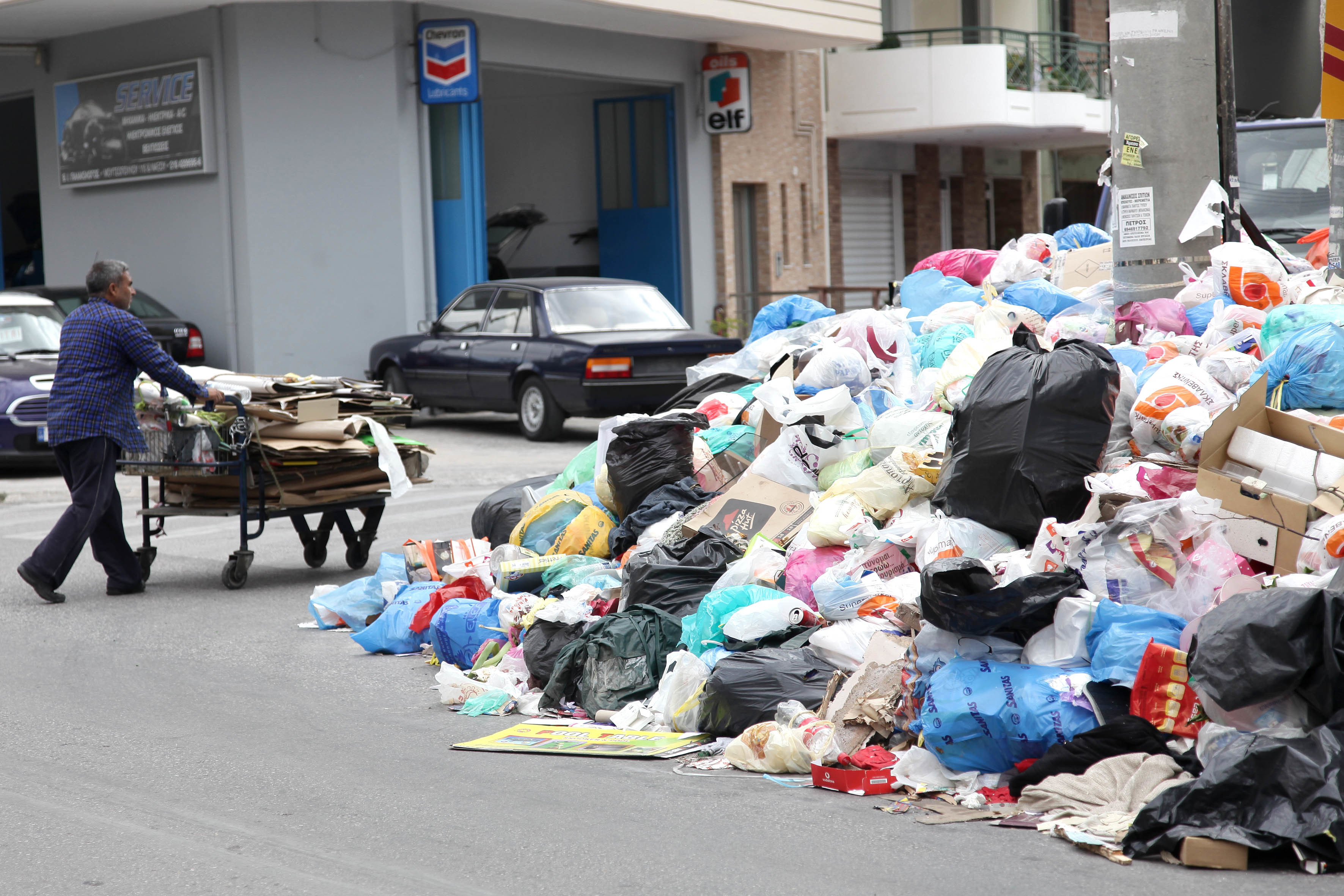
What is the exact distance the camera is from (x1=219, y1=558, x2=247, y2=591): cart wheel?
27.8 feet

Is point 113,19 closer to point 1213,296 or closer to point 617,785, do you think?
point 1213,296

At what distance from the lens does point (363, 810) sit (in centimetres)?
457

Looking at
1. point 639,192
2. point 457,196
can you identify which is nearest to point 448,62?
point 457,196

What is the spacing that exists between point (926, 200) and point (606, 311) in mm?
14179

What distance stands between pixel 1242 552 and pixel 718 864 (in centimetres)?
219

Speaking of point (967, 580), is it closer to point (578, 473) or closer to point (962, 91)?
point (578, 473)

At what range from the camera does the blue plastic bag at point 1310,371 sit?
18.9ft

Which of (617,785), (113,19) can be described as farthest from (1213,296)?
(113,19)

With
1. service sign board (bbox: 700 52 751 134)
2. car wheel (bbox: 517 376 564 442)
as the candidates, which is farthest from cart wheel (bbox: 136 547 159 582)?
service sign board (bbox: 700 52 751 134)

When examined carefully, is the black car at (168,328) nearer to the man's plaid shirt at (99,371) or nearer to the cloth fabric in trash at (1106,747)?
the man's plaid shirt at (99,371)

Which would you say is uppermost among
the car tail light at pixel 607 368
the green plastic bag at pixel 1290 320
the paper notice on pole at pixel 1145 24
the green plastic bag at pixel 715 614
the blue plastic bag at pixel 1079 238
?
the paper notice on pole at pixel 1145 24

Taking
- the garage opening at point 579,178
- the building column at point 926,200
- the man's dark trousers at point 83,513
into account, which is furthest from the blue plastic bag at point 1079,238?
the building column at point 926,200

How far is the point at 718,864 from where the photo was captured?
4.02 meters

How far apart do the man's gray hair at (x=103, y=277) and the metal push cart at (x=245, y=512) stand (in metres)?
0.97
